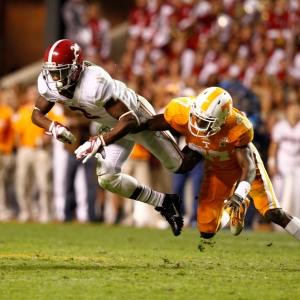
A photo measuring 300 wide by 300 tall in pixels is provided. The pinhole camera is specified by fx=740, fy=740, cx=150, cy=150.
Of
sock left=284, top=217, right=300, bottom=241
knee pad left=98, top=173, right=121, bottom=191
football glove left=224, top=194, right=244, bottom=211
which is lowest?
sock left=284, top=217, right=300, bottom=241

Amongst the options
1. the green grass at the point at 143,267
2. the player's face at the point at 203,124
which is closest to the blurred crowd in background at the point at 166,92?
the green grass at the point at 143,267

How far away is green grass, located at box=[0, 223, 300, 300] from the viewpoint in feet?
14.3

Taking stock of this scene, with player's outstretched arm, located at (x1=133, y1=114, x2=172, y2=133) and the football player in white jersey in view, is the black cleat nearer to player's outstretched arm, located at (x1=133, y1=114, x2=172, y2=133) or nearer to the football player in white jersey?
the football player in white jersey

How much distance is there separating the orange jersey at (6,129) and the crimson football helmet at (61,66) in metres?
5.26

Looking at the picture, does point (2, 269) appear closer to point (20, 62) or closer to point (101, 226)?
point (101, 226)

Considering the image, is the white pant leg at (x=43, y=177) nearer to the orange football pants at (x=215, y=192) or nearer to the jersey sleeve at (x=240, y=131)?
the orange football pants at (x=215, y=192)

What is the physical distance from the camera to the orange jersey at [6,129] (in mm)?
10750

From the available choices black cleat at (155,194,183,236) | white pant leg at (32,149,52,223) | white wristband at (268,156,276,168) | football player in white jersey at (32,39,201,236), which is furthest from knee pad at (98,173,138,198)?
white pant leg at (32,149,52,223)

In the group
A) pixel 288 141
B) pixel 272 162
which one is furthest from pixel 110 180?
pixel 288 141

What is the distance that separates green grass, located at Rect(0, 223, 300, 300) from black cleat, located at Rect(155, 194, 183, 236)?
0.30m

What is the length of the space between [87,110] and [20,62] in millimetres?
11080

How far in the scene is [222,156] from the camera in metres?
5.88

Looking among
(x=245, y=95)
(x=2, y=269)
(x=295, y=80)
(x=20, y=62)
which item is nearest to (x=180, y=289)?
(x=2, y=269)

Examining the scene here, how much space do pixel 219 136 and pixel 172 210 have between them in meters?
0.87
